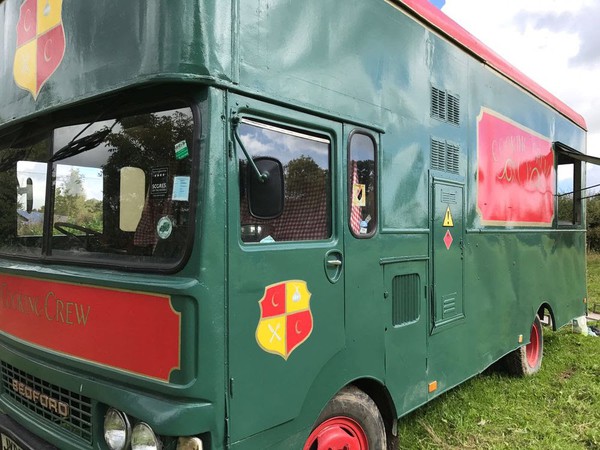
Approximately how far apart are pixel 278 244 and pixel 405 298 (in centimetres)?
127

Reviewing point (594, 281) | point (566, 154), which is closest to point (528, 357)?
point (566, 154)

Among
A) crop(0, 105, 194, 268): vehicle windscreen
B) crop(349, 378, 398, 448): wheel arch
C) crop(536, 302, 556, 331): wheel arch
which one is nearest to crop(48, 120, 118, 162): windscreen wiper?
crop(0, 105, 194, 268): vehicle windscreen

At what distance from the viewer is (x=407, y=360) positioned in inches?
129

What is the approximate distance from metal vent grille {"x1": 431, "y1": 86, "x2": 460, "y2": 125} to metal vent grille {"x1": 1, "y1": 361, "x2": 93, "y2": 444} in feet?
9.56

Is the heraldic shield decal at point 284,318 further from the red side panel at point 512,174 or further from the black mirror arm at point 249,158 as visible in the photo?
the red side panel at point 512,174

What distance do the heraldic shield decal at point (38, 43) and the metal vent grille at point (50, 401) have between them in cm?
161

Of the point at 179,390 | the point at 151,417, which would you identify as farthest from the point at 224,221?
the point at 151,417

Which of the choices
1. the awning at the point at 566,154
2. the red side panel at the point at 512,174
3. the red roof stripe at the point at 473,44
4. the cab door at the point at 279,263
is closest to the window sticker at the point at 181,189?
the cab door at the point at 279,263

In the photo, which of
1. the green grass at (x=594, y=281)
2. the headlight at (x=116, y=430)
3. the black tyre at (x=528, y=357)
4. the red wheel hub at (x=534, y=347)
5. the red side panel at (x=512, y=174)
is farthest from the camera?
the green grass at (x=594, y=281)

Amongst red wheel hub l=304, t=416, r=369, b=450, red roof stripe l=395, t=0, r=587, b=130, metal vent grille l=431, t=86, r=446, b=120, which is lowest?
red wheel hub l=304, t=416, r=369, b=450

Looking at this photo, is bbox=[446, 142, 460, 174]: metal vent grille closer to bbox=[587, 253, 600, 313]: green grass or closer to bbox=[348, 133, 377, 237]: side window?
bbox=[348, 133, 377, 237]: side window

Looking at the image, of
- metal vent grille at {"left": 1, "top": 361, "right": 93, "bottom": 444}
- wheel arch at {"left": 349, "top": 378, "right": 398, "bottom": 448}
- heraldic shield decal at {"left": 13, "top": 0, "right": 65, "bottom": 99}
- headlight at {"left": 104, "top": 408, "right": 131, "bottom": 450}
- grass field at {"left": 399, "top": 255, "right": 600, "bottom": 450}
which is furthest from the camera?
grass field at {"left": 399, "top": 255, "right": 600, "bottom": 450}

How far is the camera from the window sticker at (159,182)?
2.23m

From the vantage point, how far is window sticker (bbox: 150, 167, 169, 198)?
223cm
